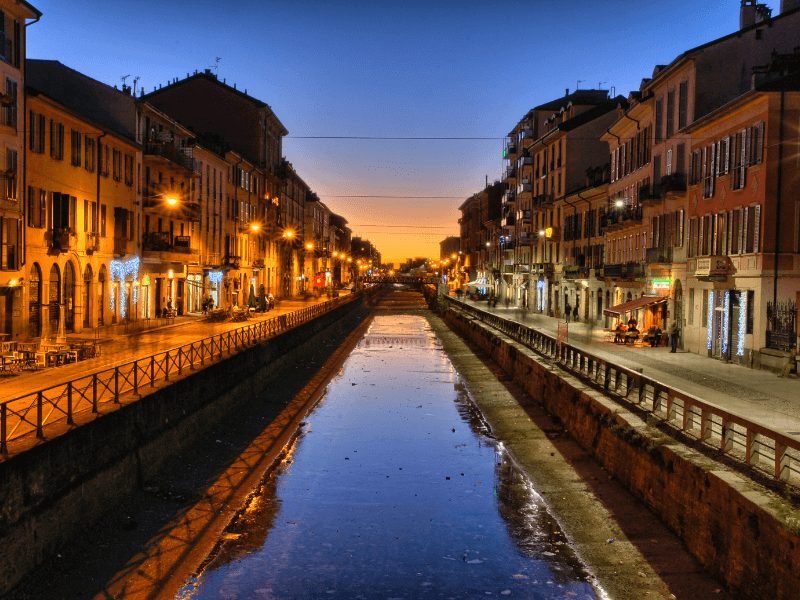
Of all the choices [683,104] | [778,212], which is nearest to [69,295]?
[683,104]

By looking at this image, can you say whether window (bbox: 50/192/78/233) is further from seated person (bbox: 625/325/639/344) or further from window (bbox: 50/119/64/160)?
seated person (bbox: 625/325/639/344)

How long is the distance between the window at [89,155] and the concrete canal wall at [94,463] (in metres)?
17.4

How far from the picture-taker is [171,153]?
170 feet

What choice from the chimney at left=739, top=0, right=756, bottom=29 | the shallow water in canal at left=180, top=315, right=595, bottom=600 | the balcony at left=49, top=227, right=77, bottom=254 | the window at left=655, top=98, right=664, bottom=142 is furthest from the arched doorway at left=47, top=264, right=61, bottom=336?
the chimney at left=739, top=0, right=756, bottom=29

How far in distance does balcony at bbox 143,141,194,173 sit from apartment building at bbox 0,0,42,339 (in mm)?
15896

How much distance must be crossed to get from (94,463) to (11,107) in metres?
22.0

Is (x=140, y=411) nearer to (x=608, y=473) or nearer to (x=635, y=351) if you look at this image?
(x=608, y=473)

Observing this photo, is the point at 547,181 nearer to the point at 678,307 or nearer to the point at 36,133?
the point at 678,307

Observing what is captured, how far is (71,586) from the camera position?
499 inches

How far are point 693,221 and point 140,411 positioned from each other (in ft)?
84.2

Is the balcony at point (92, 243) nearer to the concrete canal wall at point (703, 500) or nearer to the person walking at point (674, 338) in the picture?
the concrete canal wall at point (703, 500)

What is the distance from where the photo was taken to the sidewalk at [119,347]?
22141mm

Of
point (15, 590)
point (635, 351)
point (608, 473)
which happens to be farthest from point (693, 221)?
point (15, 590)

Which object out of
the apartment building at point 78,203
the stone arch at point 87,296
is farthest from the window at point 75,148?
the stone arch at point 87,296
